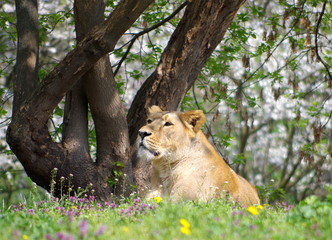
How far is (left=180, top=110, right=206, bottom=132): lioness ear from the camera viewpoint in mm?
7914

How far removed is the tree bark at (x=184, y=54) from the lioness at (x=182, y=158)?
92cm

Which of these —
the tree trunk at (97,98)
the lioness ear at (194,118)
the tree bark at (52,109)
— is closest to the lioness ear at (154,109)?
the lioness ear at (194,118)

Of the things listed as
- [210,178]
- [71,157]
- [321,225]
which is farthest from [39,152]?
[321,225]

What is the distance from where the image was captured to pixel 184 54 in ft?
28.9

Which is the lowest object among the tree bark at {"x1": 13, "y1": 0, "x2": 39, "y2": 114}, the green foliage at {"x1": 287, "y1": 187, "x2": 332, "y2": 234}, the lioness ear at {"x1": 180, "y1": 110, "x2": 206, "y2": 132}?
the green foliage at {"x1": 287, "y1": 187, "x2": 332, "y2": 234}

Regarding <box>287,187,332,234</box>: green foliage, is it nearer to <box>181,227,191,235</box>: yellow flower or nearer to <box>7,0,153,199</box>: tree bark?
<box>181,227,191,235</box>: yellow flower

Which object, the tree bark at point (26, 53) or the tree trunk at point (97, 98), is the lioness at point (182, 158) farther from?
the tree bark at point (26, 53)

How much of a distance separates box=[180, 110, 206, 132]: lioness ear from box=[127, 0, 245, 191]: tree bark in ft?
3.51

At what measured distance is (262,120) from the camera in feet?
75.9

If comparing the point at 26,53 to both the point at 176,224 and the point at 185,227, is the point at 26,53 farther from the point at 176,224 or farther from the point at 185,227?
the point at 185,227

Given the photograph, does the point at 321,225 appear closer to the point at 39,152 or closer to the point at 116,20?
the point at 116,20

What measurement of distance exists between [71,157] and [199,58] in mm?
2456

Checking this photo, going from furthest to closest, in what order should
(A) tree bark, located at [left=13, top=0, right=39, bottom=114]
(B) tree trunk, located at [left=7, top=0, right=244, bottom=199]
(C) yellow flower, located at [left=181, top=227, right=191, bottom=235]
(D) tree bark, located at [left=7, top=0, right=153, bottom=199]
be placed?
(A) tree bark, located at [left=13, top=0, right=39, bottom=114] → (B) tree trunk, located at [left=7, top=0, right=244, bottom=199] → (D) tree bark, located at [left=7, top=0, right=153, bottom=199] → (C) yellow flower, located at [left=181, top=227, right=191, bottom=235]

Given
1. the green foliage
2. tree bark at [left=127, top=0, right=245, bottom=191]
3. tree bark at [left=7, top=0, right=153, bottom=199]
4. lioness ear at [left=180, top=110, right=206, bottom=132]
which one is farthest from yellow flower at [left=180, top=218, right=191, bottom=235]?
tree bark at [left=127, top=0, right=245, bottom=191]
